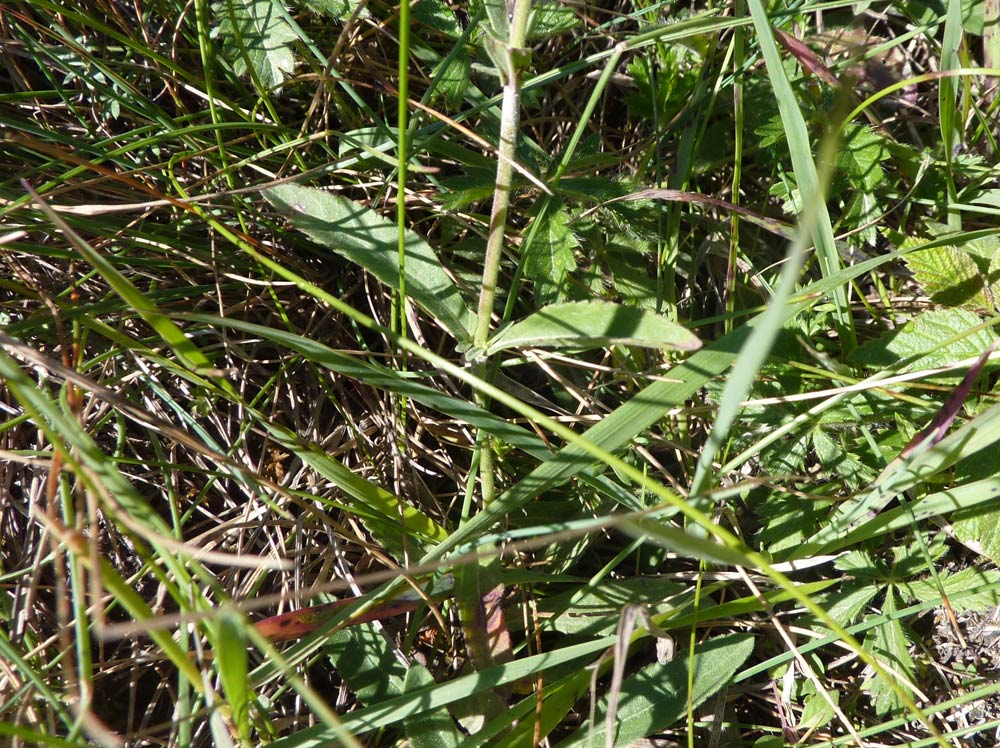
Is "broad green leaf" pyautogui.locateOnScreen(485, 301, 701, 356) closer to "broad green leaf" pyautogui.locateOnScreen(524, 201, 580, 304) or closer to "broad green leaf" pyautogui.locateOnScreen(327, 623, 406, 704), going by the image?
"broad green leaf" pyautogui.locateOnScreen(524, 201, 580, 304)

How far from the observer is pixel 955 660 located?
5.83 ft

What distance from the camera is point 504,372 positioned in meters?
1.94

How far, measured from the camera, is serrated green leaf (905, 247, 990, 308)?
1.70m

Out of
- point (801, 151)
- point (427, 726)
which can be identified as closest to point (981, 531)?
point (801, 151)

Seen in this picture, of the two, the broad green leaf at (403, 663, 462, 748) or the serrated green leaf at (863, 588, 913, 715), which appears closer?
the broad green leaf at (403, 663, 462, 748)

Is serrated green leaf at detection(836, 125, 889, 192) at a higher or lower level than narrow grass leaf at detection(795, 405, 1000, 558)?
higher

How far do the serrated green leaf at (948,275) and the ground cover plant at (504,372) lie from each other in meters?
0.01

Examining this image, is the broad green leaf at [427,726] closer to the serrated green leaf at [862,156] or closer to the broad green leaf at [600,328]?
the broad green leaf at [600,328]

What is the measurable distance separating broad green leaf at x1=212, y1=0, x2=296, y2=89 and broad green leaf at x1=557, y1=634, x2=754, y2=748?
156cm

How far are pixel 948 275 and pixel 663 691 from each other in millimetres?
1120

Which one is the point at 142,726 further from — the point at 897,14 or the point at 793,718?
the point at 897,14

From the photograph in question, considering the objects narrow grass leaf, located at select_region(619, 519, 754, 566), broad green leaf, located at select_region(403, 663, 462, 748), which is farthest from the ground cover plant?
narrow grass leaf, located at select_region(619, 519, 754, 566)

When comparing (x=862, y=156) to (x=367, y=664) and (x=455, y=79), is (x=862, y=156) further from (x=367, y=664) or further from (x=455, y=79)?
(x=367, y=664)

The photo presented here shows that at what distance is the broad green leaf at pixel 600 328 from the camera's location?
3.92 feet
